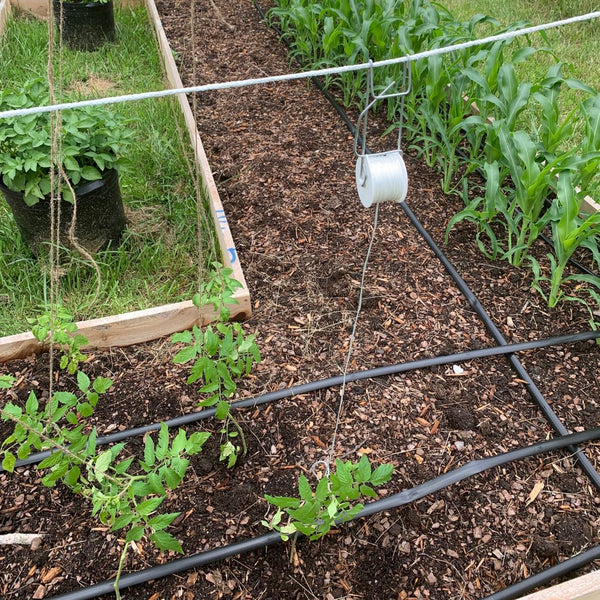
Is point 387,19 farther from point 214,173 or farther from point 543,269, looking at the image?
point 543,269

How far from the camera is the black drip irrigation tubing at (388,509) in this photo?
1.47 metres

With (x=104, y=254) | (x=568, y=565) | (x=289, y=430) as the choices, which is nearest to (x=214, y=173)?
(x=104, y=254)

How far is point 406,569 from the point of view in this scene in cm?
153

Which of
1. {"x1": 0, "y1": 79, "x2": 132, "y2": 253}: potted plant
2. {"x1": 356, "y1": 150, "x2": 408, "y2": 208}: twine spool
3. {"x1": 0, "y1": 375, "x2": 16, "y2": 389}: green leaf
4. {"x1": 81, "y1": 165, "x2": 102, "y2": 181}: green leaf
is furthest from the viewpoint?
{"x1": 81, "y1": 165, "x2": 102, "y2": 181}: green leaf

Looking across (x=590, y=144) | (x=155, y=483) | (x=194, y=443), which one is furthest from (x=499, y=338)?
(x=155, y=483)

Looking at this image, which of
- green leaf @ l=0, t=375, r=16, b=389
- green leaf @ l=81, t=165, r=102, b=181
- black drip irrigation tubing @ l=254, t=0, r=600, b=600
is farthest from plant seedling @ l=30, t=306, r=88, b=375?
black drip irrigation tubing @ l=254, t=0, r=600, b=600

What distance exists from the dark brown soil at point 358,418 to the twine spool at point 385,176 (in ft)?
2.03

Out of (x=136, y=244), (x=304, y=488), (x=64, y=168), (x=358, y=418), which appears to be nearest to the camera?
(x=304, y=488)

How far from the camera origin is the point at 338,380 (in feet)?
6.45

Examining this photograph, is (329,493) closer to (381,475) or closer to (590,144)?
(381,475)

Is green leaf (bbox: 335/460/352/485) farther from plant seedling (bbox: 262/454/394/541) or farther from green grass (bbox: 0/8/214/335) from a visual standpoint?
green grass (bbox: 0/8/214/335)

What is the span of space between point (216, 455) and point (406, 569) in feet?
2.17

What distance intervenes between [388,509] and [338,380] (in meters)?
0.49

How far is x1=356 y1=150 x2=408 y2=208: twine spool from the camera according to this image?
1.44m
